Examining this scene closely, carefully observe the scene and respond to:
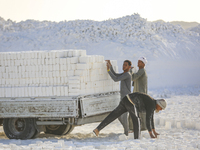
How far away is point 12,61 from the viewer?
7.88 m

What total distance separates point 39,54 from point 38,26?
3152 cm

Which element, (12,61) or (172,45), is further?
(172,45)

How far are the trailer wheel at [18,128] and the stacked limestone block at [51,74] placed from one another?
627 millimetres

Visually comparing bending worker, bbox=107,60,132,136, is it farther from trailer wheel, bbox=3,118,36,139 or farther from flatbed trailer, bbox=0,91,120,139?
trailer wheel, bbox=3,118,36,139

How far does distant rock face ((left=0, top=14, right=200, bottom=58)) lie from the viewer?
30422 millimetres

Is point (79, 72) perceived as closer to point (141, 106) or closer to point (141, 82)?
point (141, 106)

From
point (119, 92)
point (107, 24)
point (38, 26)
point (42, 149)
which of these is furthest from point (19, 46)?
point (42, 149)

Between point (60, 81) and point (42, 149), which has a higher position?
point (60, 81)

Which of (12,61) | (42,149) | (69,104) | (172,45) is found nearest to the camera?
(42,149)

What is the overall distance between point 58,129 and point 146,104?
2.62 metres

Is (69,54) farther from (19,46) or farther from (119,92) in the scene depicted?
(19,46)

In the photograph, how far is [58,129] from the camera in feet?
27.6

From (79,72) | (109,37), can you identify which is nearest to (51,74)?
(79,72)

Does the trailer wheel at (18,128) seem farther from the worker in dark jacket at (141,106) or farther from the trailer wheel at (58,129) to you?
the worker in dark jacket at (141,106)
